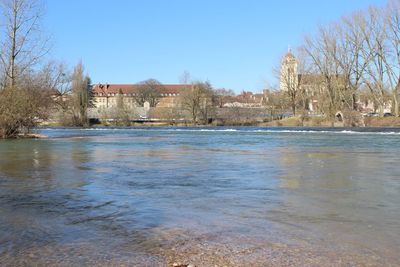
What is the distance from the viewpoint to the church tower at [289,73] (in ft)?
244

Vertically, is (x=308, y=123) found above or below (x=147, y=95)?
below

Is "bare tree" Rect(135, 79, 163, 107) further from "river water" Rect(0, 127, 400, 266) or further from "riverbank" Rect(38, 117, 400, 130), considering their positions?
"river water" Rect(0, 127, 400, 266)

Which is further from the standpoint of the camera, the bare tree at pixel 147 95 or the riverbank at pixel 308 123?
the bare tree at pixel 147 95

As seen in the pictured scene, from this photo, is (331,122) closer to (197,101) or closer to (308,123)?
(308,123)

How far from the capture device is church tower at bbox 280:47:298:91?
74.5m

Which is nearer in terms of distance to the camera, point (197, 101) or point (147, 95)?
point (197, 101)

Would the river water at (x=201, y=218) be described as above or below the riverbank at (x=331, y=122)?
below

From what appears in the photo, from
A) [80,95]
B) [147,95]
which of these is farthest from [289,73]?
[147,95]

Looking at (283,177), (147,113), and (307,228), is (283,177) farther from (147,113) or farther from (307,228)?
(147,113)

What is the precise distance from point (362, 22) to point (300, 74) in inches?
607

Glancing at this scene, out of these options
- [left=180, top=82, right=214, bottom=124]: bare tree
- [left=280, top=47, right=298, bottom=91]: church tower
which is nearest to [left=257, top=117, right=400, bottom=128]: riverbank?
[left=280, top=47, right=298, bottom=91]: church tower

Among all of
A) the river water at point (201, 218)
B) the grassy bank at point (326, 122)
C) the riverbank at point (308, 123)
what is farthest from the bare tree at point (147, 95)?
the river water at point (201, 218)

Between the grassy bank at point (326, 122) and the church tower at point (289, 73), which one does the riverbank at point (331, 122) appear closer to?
the grassy bank at point (326, 122)

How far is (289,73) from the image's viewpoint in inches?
3049
